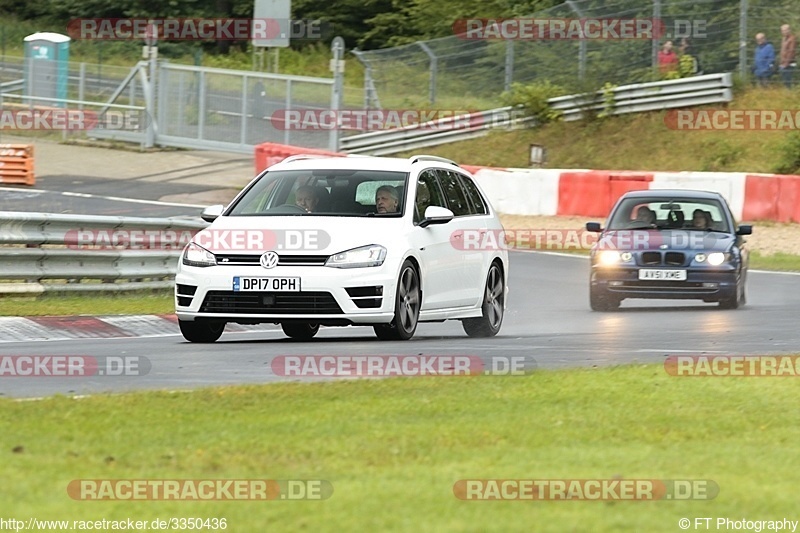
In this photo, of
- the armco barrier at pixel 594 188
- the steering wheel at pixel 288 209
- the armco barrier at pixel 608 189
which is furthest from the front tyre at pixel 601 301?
the armco barrier at pixel 594 188

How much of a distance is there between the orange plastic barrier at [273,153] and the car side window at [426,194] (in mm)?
20761

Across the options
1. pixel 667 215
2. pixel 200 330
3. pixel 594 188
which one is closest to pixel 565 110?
pixel 594 188

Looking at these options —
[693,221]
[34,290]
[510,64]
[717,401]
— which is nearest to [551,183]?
[510,64]

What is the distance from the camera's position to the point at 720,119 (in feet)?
113

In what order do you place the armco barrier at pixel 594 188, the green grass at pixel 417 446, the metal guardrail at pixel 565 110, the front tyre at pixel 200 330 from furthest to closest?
the metal guardrail at pixel 565 110, the armco barrier at pixel 594 188, the front tyre at pixel 200 330, the green grass at pixel 417 446

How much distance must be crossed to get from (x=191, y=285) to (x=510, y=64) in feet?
88.4

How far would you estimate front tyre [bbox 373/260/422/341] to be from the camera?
12453 mm

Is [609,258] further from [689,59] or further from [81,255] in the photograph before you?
[689,59]

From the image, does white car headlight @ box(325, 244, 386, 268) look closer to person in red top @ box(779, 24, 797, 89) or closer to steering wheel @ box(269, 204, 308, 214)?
steering wheel @ box(269, 204, 308, 214)

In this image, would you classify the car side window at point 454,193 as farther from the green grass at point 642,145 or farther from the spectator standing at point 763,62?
the spectator standing at point 763,62

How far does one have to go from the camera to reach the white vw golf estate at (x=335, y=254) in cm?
1212

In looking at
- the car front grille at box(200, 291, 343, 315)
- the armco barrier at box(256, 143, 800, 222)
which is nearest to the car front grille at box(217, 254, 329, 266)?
the car front grille at box(200, 291, 343, 315)

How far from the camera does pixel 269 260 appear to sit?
12.1 m

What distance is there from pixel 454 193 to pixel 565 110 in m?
23.2
